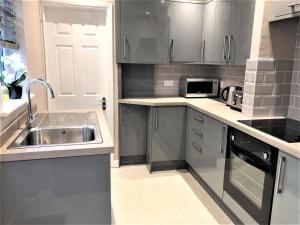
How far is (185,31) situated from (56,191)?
2.49m

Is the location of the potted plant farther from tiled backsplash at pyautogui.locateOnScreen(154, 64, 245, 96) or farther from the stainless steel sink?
tiled backsplash at pyautogui.locateOnScreen(154, 64, 245, 96)

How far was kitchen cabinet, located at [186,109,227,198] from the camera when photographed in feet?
7.58

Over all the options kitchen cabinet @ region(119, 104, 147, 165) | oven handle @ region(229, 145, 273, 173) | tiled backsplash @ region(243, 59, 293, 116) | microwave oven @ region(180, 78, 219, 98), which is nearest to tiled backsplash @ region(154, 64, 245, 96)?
microwave oven @ region(180, 78, 219, 98)

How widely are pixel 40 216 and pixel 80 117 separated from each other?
3.19ft

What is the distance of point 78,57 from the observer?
10.0ft

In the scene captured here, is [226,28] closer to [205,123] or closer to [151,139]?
[205,123]

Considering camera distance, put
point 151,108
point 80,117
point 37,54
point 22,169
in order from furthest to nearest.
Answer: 1. point 151,108
2. point 37,54
3. point 80,117
4. point 22,169

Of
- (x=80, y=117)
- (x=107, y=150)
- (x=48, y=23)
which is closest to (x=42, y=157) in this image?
(x=107, y=150)

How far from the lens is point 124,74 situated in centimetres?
331

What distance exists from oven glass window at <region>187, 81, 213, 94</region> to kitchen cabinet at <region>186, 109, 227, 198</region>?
422 mm

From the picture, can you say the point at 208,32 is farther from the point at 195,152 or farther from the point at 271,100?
the point at 195,152

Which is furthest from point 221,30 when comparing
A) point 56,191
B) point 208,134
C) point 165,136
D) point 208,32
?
point 56,191

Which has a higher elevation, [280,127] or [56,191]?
[280,127]

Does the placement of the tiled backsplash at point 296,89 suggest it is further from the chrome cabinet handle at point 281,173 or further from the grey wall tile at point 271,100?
the chrome cabinet handle at point 281,173
